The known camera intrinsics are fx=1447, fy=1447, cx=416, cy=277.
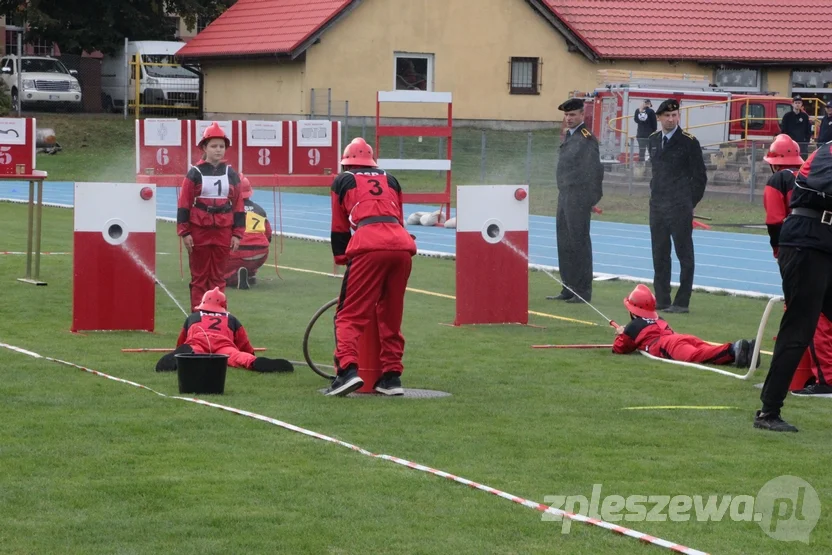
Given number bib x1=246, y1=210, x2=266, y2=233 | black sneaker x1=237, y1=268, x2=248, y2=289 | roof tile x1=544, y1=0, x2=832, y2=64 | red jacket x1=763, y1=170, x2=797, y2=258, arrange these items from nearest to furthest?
1. red jacket x1=763, y1=170, x2=797, y2=258
2. black sneaker x1=237, y1=268, x2=248, y2=289
3. number bib x1=246, y1=210, x2=266, y2=233
4. roof tile x1=544, y1=0, x2=832, y2=64

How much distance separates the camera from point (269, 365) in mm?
10484

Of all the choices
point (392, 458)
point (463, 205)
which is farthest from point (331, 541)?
point (463, 205)

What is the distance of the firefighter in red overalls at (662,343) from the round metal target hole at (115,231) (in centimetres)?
438

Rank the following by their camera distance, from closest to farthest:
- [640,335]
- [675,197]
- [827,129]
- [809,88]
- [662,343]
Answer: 1. [662,343]
2. [640,335]
3. [675,197]
4. [827,129]
5. [809,88]

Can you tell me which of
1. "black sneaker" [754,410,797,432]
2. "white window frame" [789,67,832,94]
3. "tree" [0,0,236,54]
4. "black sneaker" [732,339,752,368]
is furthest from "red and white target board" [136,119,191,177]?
"white window frame" [789,67,832,94]

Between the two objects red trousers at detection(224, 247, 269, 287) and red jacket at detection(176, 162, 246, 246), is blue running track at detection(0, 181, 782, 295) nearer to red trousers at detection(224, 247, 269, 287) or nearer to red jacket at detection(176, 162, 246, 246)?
red trousers at detection(224, 247, 269, 287)

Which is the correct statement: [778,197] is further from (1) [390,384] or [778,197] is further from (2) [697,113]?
(2) [697,113]

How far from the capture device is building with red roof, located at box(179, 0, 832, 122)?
42.2m

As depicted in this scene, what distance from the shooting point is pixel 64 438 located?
7902 mm

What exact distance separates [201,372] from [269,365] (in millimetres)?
1171

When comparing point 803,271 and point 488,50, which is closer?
point 803,271

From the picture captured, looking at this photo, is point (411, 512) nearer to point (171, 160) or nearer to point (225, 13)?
point (171, 160)

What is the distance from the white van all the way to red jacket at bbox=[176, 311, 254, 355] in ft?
114

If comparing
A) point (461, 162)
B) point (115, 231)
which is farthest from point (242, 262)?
point (461, 162)
